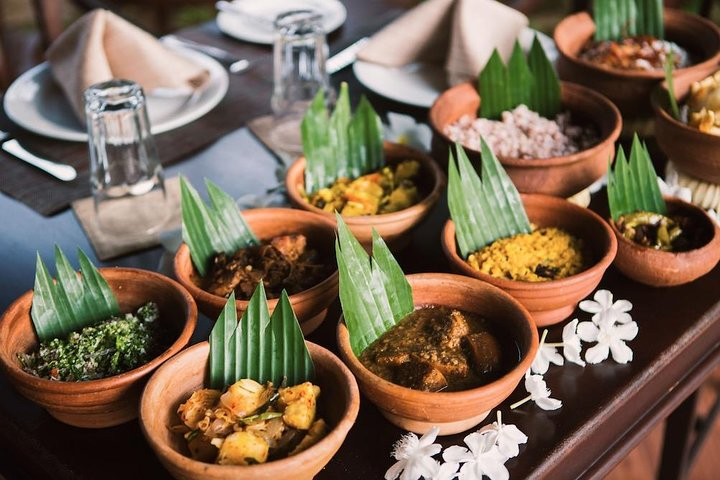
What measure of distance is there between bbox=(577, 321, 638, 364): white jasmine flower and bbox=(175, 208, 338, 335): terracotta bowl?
1.02ft

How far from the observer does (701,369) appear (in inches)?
43.1

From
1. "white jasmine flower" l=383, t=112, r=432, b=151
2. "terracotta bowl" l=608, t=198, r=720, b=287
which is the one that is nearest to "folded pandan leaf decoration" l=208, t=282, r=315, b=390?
"terracotta bowl" l=608, t=198, r=720, b=287

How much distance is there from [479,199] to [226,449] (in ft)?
1.61

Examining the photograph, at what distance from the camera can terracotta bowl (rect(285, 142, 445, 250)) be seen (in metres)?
1.06

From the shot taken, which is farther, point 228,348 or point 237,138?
Answer: point 237,138

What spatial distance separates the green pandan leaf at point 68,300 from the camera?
3.01ft

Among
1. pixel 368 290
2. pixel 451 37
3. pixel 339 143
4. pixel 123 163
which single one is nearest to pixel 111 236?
pixel 123 163

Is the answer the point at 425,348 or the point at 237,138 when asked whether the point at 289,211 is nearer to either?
the point at 425,348

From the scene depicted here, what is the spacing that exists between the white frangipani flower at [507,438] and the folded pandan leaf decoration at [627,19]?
0.97m

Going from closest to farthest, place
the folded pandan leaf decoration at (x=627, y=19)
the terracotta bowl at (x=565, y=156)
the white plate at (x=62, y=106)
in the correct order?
the terracotta bowl at (x=565, y=156) → the white plate at (x=62, y=106) → the folded pandan leaf decoration at (x=627, y=19)

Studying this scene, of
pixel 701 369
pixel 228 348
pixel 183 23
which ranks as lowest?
pixel 183 23

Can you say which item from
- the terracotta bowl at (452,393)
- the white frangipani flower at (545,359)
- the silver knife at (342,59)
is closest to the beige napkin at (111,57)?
the silver knife at (342,59)

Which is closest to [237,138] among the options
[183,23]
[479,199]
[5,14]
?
[479,199]

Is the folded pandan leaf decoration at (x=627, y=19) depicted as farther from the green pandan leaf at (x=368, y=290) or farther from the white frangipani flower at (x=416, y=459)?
the white frangipani flower at (x=416, y=459)
